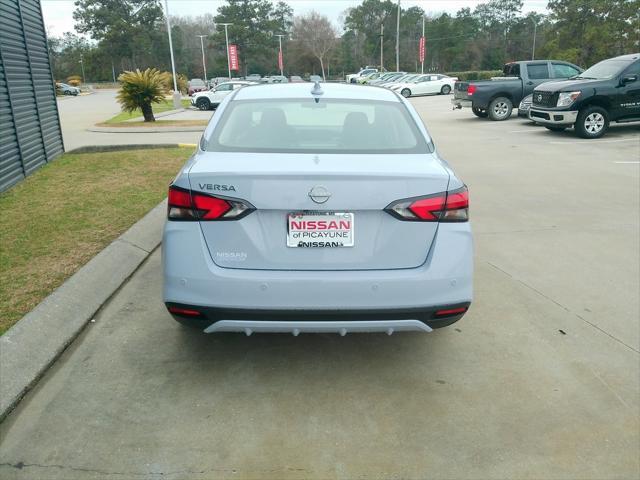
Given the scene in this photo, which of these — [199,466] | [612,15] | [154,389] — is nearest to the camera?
[199,466]

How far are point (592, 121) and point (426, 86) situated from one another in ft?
77.8

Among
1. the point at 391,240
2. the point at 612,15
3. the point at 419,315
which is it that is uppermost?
the point at 612,15

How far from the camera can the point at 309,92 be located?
4.14 m

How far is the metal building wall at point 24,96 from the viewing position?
27.3 ft

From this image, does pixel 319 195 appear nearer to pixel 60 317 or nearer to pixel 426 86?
pixel 60 317

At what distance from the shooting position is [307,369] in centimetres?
343

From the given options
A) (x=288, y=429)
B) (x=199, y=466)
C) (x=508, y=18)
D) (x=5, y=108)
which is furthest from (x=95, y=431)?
(x=508, y=18)

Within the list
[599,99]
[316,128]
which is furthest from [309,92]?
[599,99]

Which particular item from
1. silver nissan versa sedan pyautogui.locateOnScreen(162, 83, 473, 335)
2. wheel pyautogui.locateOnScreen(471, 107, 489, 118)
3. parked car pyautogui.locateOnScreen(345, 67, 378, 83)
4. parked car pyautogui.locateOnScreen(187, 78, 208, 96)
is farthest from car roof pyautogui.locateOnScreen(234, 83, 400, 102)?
parked car pyautogui.locateOnScreen(345, 67, 378, 83)

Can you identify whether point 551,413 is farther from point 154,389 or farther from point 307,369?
point 154,389

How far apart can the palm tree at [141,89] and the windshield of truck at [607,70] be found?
1353 cm

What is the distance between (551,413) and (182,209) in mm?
2228

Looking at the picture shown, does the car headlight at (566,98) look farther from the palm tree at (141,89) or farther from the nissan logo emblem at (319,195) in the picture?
the palm tree at (141,89)

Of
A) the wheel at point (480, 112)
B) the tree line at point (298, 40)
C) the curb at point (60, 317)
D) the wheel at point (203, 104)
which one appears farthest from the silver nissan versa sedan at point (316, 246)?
the tree line at point (298, 40)
